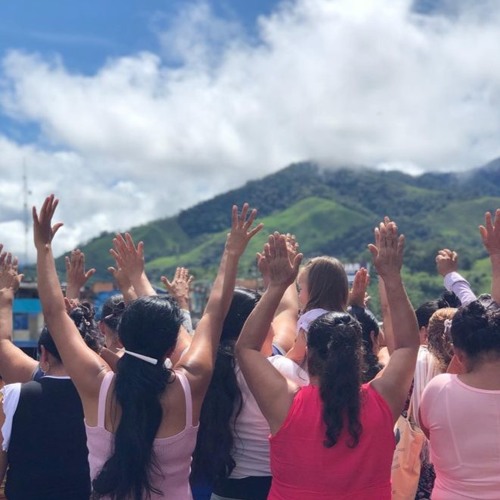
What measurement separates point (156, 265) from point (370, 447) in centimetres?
16398

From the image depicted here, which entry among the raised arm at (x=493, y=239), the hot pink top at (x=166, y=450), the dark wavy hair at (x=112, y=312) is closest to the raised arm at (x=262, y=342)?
the hot pink top at (x=166, y=450)

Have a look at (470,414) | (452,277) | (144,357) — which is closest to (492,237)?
(452,277)

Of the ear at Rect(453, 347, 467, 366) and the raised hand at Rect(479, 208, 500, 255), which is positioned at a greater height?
the raised hand at Rect(479, 208, 500, 255)

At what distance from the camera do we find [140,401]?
2.92m

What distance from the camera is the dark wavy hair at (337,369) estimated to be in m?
2.88

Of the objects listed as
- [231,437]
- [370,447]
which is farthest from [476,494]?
[231,437]

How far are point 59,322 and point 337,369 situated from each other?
127cm

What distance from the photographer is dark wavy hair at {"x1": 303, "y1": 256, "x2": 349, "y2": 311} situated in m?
3.66

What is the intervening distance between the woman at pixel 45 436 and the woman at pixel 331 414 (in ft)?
3.30

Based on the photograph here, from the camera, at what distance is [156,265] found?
16525cm

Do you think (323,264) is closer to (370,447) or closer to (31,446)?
(370,447)

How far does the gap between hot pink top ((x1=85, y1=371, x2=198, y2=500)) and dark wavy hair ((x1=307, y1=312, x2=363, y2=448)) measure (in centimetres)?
60

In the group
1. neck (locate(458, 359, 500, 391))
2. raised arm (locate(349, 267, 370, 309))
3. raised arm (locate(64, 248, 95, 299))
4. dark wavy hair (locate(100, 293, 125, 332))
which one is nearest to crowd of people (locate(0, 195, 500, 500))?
neck (locate(458, 359, 500, 391))

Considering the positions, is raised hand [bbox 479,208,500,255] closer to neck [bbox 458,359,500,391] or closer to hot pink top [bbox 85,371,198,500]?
neck [bbox 458,359,500,391]
